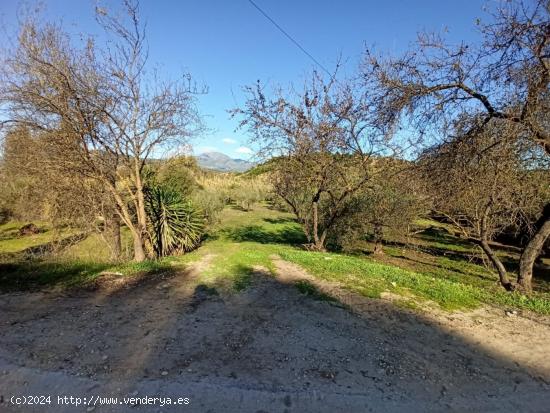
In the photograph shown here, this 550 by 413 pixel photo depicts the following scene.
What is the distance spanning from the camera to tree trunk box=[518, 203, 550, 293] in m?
7.26

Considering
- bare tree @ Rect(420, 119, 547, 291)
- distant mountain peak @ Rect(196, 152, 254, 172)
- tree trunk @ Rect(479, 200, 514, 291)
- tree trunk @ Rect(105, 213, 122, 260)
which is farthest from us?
distant mountain peak @ Rect(196, 152, 254, 172)

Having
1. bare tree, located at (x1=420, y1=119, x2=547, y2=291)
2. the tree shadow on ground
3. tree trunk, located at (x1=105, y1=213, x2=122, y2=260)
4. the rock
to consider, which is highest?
bare tree, located at (x1=420, y1=119, x2=547, y2=291)

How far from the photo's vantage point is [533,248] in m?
7.46

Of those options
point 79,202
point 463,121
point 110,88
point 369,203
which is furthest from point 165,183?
point 463,121

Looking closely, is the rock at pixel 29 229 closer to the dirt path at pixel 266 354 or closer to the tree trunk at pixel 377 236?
the dirt path at pixel 266 354

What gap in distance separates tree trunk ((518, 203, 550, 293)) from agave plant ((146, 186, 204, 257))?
29.5 feet

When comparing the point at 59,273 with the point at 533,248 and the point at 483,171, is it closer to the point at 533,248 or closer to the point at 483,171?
the point at 483,171

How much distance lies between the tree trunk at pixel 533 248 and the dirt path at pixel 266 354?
2681 millimetres

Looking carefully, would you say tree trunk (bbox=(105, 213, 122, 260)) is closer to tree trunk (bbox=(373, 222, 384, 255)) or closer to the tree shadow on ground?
the tree shadow on ground

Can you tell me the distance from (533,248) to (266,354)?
20.7ft

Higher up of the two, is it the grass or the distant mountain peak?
the distant mountain peak

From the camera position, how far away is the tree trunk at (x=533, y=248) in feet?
23.8

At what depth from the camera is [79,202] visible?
31.3 ft

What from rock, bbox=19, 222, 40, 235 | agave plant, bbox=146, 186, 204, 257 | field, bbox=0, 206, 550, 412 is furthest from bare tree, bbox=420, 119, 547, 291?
rock, bbox=19, 222, 40, 235
